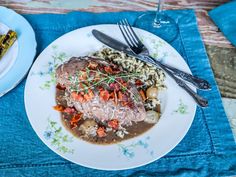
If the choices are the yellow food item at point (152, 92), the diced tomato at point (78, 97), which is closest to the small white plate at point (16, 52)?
the diced tomato at point (78, 97)

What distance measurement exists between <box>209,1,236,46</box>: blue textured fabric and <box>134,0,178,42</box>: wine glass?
0.18 meters

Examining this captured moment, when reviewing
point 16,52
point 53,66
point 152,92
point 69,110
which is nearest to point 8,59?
point 16,52

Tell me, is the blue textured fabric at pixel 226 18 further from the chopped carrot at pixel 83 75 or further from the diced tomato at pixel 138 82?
the chopped carrot at pixel 83 75

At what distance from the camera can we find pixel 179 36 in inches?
60.4

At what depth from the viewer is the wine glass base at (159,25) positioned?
5.05ft

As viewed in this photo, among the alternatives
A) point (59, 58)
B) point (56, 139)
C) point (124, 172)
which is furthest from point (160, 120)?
point (59, 58)

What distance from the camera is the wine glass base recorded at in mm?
1540

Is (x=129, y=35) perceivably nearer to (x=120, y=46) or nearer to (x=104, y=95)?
(x=120, y=46)

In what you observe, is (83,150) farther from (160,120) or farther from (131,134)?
(160,120)

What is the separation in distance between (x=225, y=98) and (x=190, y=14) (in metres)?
0.46

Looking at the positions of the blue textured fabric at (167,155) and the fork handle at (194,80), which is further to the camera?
the fork handle at (194,80)

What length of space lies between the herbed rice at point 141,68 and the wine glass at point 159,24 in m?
0.22

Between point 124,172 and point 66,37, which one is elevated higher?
point 66,37

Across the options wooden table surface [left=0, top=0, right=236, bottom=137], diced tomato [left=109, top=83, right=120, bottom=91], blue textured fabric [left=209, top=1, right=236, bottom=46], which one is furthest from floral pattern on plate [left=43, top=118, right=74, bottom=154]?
blue textured fabric [left=209, top=1, right=236, bottom=46]
